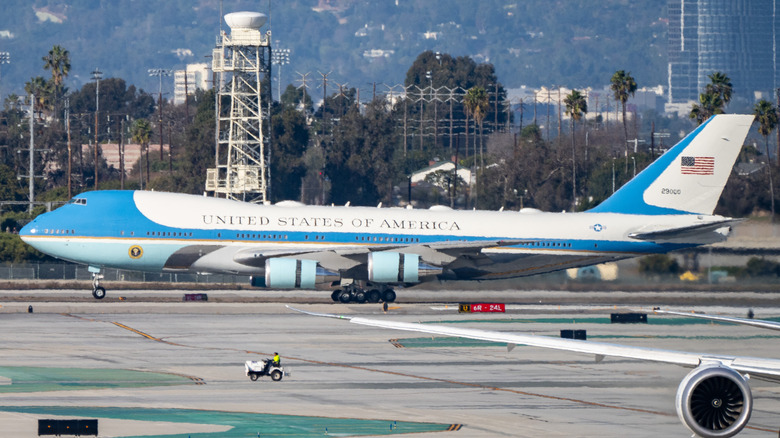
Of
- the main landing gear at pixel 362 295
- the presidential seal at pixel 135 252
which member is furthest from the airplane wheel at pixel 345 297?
the presidential seal at pixel 135 252

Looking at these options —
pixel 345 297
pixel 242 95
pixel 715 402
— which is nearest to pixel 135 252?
pixel 345 297

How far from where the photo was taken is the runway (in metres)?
22.2

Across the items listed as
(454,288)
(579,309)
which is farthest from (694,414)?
(454,288)

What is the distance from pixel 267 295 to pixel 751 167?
6978cm

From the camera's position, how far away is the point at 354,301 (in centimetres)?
4909

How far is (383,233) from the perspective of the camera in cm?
4928

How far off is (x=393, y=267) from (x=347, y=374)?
19.1 metres

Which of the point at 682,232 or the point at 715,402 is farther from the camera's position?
the point at 682,232

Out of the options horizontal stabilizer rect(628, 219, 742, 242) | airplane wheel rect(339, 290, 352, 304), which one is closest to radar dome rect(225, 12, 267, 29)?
airplane wheel rect(339, 290, 352, 304)

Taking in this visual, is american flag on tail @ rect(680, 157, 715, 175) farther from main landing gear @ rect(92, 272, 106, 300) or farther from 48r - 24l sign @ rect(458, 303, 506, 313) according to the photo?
main landing gear @ rect(92, 272, 106, 300)

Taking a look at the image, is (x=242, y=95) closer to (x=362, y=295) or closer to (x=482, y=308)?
(x=362, y=295)

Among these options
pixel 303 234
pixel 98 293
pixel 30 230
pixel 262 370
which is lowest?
pixel 262 370

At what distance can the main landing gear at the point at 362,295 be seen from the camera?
49.0 meters

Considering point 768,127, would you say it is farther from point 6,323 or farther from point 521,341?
point 521,341
